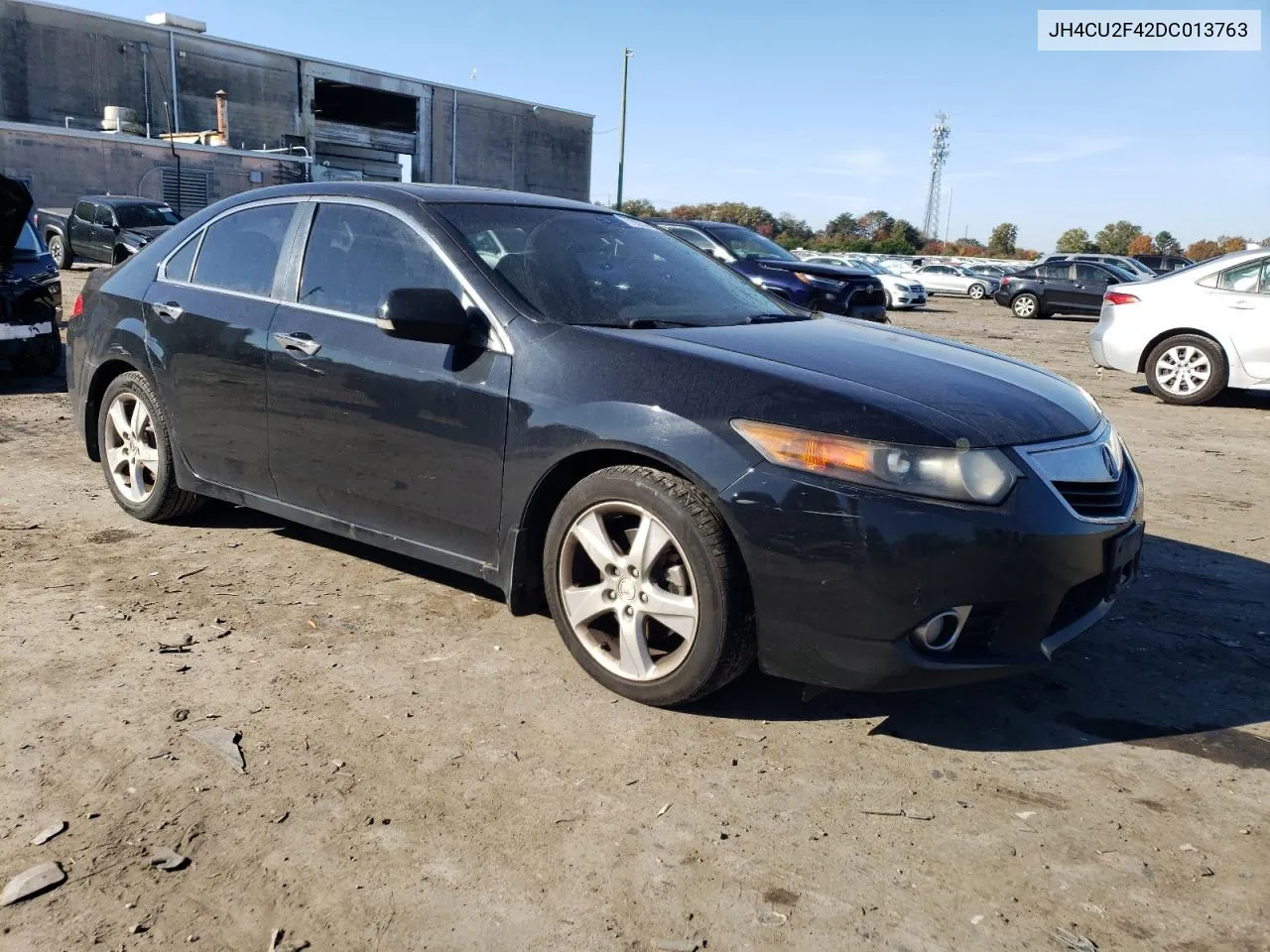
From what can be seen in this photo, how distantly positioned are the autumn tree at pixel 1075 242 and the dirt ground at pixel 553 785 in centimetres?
6203

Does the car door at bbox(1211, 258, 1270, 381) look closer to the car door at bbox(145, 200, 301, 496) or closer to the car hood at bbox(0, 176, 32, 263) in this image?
the car door at bbox(145, 200, 301, 496)

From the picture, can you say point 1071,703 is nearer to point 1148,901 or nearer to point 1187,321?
point 1148,901

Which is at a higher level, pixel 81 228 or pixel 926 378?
pixel 81 228

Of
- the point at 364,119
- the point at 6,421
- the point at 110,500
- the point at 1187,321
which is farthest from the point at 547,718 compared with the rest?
the point at 364,119

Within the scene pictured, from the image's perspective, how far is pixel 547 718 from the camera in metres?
3.24

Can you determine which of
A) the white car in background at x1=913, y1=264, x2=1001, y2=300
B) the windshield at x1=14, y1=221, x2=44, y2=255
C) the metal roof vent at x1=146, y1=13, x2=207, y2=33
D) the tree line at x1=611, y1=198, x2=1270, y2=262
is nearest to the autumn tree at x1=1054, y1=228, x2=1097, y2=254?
the tree line at x1=611, y1=198, x2=1270, y2=262

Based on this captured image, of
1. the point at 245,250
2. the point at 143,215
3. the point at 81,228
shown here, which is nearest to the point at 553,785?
the point at 245,250

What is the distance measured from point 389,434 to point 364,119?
52589mm

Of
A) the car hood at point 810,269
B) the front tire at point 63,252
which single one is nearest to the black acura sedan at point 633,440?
the car hood at point 810,269

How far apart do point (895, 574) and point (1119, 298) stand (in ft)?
30.4

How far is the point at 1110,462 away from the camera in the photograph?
11.2ft

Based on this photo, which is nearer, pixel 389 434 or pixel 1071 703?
pixel 1071 703

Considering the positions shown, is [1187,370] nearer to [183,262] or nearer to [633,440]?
[633,440]

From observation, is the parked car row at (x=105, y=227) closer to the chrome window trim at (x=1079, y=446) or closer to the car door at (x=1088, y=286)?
the car door at (x=1088, y=286)
